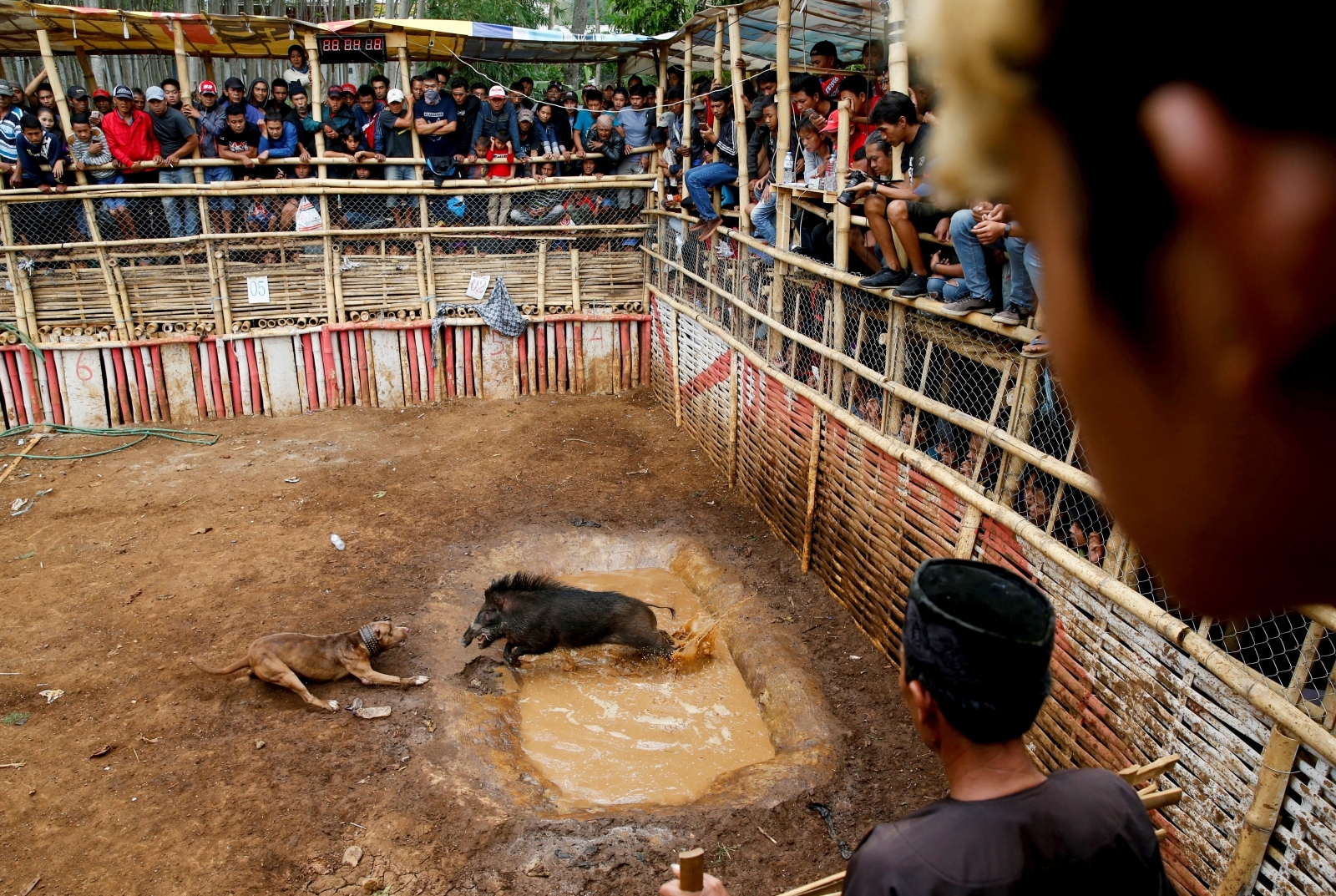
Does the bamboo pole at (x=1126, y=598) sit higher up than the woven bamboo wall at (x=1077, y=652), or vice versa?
the bamboo pole at (x=1126, y=598)

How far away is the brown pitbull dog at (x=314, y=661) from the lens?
604 centimetres

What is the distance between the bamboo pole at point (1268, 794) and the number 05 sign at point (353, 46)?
466 inches

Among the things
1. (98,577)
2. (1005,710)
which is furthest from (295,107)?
(1005,710)

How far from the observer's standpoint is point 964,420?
545cm

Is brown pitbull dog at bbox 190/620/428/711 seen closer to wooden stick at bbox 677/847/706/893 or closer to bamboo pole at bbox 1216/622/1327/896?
wooden stick at bbox 677/847/706/893

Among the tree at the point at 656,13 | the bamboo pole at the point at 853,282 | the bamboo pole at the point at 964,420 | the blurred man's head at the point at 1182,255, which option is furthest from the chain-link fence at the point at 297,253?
the blurred man's head at the point at 1182,255

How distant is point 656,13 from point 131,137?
8170 millimetres

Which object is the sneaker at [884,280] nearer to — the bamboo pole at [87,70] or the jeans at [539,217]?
the jeans at [539,217]

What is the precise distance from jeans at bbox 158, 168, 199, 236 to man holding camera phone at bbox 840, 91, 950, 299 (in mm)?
9074

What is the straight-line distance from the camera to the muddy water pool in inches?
229

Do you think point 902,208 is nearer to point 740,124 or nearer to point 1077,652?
point 1077,652

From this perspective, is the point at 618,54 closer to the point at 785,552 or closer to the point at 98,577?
the point at 785,552

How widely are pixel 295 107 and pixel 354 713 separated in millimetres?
9169

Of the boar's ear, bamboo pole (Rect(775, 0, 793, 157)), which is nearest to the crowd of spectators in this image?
bamboo pole (Rect(775, 0, 793, 157))
